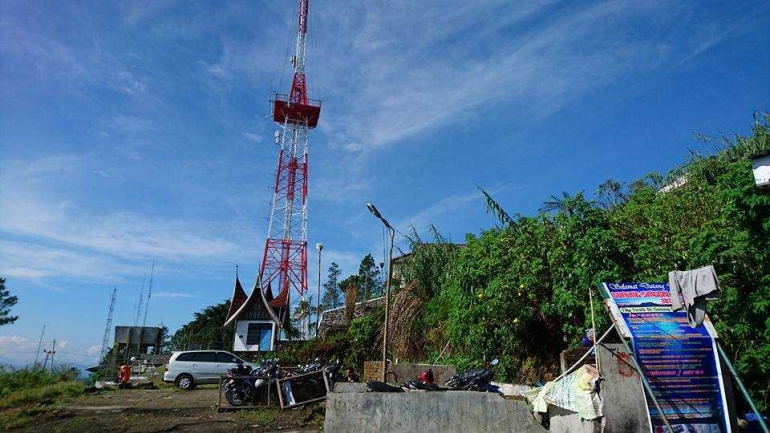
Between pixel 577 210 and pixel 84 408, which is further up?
pixel 577 210

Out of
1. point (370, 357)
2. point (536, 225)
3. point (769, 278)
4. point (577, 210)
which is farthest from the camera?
point (370, 357)

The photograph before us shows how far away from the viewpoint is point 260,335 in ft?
101

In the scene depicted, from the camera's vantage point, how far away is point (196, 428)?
34.6ft

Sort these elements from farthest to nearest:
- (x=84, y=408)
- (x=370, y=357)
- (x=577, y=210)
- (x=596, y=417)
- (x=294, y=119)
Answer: (x=294, y=119) < (x=370, y=357) < (x=84, y=408) < (x=577, y=210) < (x=596, y=417)

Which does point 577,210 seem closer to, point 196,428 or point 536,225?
point 536,225

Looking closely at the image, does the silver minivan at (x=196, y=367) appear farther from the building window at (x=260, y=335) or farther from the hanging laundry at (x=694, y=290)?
the hanging laundry at (x=694, y=290)

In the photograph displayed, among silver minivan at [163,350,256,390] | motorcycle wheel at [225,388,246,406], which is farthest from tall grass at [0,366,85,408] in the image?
motorcycle wheel at [225,388,246,406]

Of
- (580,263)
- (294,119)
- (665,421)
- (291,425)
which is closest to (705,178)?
(580,263)

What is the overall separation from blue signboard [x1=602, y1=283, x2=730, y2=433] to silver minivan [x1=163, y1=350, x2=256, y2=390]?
16001 millimetres

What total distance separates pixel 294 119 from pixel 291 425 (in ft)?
78.5

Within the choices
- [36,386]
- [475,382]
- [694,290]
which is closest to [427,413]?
[475,382]

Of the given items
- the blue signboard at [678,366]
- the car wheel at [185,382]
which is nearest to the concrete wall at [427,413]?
the blue signboard at [678,366]

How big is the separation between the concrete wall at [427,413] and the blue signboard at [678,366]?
1.89 metres

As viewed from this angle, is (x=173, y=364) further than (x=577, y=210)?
Yes
